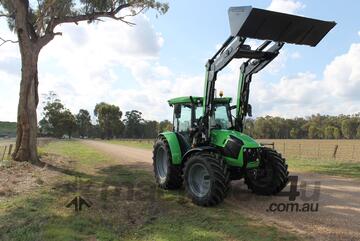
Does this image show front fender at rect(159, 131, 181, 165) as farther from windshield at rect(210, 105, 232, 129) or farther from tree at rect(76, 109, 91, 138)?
tree at rect(76, 109, 91, 138)

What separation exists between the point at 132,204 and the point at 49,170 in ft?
25.4

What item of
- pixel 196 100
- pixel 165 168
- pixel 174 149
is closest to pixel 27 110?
pixel 165 168

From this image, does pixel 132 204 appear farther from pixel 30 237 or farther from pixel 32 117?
pixel 32 117

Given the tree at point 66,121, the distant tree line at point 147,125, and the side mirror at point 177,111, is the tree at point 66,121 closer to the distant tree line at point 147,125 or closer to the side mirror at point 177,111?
the distant tree line at point 147,125

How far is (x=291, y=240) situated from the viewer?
6.90 meters

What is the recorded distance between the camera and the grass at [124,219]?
24.6ft

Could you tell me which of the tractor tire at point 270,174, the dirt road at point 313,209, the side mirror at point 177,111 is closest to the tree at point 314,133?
the dirt road at point 313,209

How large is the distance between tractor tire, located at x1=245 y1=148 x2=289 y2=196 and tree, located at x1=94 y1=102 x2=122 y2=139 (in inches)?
4499

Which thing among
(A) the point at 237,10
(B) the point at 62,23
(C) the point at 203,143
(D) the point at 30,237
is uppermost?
(B) the point at 62,23

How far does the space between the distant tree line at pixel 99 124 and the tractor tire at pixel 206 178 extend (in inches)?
2841

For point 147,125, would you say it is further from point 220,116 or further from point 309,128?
point 220,116

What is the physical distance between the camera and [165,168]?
12461 mm

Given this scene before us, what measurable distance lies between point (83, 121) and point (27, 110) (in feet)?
430

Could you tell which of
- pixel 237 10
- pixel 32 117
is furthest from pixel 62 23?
pixel 237 10
